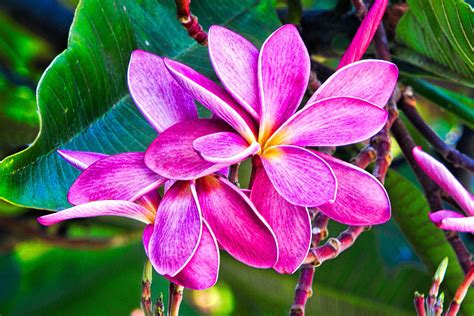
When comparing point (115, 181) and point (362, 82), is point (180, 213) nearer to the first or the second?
point (115, 181)

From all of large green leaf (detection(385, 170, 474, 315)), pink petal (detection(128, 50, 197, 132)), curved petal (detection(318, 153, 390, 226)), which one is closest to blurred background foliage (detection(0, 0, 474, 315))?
large green leaf (detection(385, 170, 474, 315))

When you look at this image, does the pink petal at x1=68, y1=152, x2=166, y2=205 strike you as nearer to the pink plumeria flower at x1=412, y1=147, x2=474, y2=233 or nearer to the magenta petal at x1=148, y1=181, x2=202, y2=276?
the magenta petal at x1=148, y1=181, x2=202, y2=276

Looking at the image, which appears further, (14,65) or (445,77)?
(14,65)

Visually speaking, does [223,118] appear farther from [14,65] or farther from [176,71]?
[14,65]

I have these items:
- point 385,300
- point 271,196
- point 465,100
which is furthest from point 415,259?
point 271,196

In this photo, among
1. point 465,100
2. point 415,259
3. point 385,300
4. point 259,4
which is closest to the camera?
point 259,4

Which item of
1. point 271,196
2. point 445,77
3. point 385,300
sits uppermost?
point 271,196
